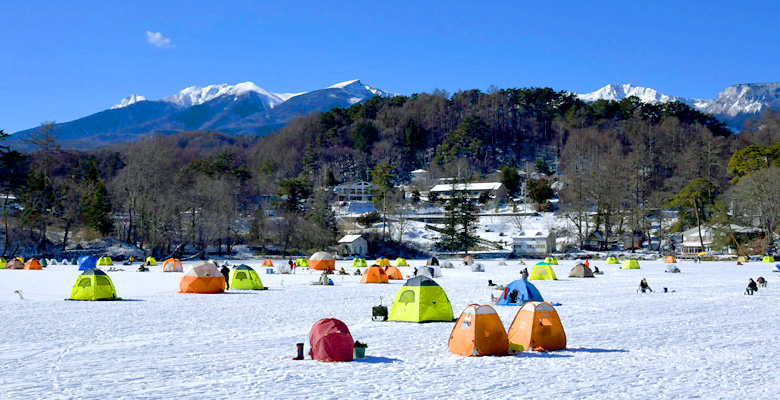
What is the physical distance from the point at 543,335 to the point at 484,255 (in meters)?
57.0

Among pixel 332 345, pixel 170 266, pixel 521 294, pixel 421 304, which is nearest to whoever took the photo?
pixel 332 345

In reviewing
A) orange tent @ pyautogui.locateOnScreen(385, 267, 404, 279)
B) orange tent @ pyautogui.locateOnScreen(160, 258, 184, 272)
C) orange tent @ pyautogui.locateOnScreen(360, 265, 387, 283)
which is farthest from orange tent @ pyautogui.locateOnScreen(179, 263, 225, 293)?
orange tent @ pyautogui.locateOnScreen(160, 258, 184, 272)

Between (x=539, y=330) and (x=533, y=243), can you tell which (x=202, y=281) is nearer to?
(x=539, y=330)

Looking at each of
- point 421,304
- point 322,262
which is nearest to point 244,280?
point 421,304

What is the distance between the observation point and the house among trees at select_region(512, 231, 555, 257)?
69688 mm

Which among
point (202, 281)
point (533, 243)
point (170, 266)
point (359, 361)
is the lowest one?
point (359, 361)

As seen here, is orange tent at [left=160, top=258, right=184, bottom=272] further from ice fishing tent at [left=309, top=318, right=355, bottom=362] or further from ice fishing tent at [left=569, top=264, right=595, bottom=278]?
ice fishing tent at [left=309, top=318, right=355, bottom=362]

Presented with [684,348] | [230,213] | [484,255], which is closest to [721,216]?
[484,255]

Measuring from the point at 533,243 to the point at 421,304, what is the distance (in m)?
55.8

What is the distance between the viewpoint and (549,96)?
126438 mm

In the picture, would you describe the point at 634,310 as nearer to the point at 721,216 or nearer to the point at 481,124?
the point at 721,216

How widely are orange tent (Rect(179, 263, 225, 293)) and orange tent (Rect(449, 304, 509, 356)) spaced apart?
15.1 metres

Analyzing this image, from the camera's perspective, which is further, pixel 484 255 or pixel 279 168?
pixel 279 168

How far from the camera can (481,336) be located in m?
11.6
